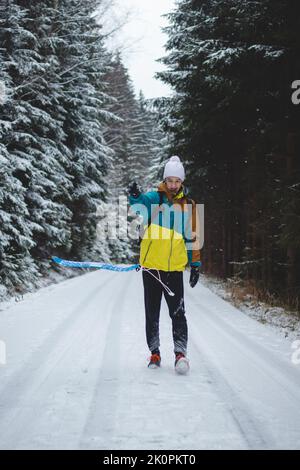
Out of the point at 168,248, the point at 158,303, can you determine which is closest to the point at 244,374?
the point at 158,303

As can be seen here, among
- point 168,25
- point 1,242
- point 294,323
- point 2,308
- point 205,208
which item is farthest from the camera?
point 205,208

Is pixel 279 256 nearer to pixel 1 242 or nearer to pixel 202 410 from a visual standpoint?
pixel 1 242

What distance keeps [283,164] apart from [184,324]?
7908 mm

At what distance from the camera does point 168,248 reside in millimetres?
4801

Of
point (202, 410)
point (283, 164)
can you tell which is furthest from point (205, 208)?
point (202, 410)

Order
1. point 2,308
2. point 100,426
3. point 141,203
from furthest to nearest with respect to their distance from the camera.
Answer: point 2,308
point 141,203
point 100,426

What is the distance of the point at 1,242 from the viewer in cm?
1085

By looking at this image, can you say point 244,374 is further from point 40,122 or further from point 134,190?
point 40,122

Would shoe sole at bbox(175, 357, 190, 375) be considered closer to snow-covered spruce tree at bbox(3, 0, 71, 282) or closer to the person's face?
the person's face

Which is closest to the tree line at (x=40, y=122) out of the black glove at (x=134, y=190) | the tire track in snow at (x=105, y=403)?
the tire track in snow at (x=105, y=403)

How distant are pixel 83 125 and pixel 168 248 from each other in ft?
56.3

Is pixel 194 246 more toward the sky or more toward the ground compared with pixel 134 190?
more toward the ground

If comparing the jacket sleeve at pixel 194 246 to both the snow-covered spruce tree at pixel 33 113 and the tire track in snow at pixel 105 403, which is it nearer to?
the tire track in snow at pixel 105 403

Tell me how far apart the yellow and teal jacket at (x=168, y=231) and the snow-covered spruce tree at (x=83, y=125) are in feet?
38.3
